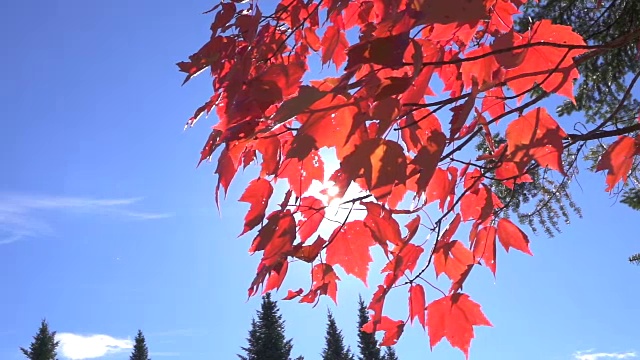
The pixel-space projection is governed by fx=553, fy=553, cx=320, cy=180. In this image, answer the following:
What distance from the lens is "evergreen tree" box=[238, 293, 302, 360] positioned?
87.5 feet

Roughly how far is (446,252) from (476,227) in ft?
0.48

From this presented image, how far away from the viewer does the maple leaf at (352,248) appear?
1642mm

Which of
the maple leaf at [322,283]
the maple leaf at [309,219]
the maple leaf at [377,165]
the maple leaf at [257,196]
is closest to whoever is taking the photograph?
the maple leaf at [377,165]

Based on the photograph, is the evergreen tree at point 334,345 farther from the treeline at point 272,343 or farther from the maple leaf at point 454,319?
the maple leaf at point 454,319

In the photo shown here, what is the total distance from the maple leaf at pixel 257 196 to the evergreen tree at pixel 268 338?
83.9 feet

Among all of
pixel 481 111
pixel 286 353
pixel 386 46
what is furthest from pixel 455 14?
pixel 286 353

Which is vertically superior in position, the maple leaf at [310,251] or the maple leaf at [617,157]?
the maple leaf at [617,157]

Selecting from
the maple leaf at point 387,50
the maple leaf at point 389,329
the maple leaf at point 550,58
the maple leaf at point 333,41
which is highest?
the maple leaf at point 333,41

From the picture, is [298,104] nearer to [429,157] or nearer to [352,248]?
[429,157]

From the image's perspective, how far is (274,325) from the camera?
2723cm

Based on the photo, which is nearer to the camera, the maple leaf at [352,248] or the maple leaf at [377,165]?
the maple leaf at [377,165]

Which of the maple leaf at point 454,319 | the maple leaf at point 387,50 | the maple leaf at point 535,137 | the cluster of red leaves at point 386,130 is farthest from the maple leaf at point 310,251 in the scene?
the maple leaf at point 387,50

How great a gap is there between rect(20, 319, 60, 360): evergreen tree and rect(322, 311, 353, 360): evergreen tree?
53.3 feet

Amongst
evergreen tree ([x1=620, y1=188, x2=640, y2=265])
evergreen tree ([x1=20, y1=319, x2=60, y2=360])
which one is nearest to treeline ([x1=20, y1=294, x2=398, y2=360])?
evergreen tree ([x1=20, y1=319, x2=60, y2=360])
